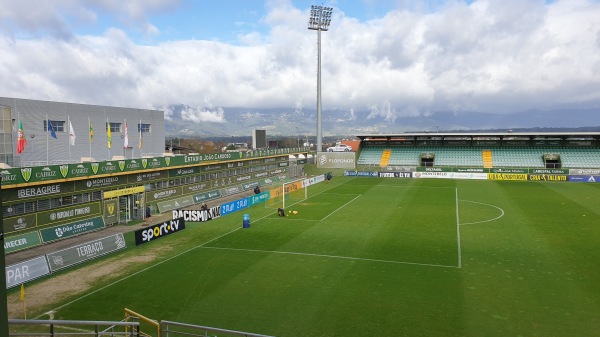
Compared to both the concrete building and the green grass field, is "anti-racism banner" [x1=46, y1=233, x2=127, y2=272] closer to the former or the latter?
the green grass field

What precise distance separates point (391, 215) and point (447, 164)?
42690 mm

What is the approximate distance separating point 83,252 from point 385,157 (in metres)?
62.7

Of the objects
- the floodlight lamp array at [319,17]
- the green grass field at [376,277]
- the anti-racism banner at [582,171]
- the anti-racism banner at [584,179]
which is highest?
the floodlight lamp array at [319,17]

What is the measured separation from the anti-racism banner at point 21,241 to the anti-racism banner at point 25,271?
5877 millimetres

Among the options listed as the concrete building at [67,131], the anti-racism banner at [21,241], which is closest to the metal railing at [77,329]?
the anti-racism banner at [21,241]

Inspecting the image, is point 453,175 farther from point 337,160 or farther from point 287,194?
point 287,194

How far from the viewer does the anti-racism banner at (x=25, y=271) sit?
19.3 metres

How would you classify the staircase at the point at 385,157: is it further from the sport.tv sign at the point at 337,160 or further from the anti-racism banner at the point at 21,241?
the anti-racism banner at the point at 21,241

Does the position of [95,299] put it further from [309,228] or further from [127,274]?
[309,228]

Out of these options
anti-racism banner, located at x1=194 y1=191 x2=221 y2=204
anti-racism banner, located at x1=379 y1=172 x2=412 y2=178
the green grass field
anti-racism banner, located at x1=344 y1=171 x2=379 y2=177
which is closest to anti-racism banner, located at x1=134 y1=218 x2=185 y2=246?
the green grass field

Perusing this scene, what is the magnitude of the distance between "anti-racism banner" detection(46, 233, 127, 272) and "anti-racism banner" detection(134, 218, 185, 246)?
104cm

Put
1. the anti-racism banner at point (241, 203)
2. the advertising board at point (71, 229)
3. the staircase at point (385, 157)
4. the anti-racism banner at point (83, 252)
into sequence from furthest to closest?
the staircase at point (385, 157), the anti-racism banner at point (241, 203), the advertising board at point (71, 229), the anti-racism banner at point (83, 252)

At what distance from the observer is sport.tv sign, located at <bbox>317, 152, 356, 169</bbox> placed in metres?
73.3

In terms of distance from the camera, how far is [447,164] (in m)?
75.1
